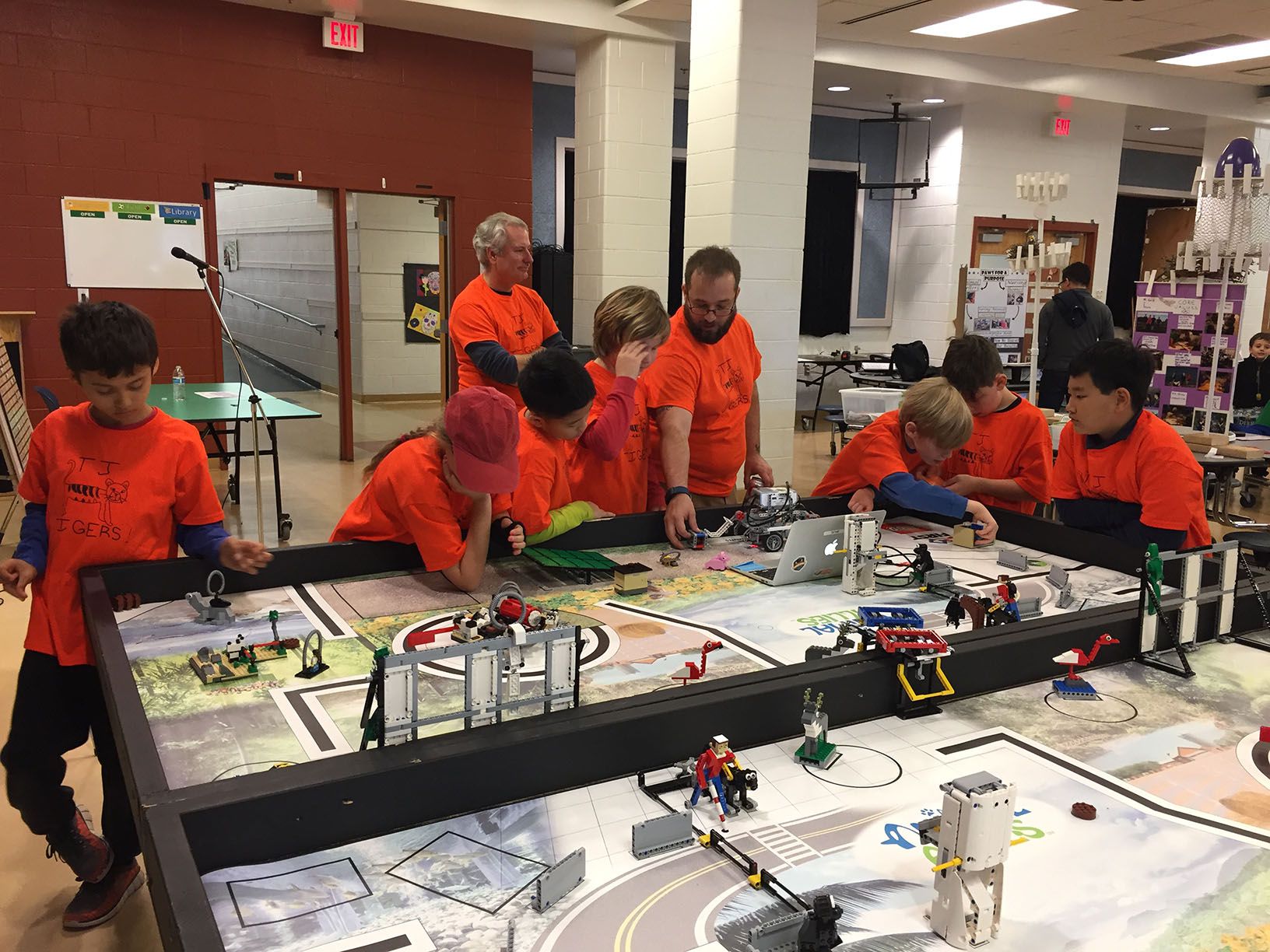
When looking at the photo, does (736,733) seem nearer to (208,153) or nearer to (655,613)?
(655,613)

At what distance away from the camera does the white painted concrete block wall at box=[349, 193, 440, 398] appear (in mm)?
8453

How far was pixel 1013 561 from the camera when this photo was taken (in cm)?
229

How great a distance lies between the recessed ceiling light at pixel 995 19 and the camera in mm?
5957

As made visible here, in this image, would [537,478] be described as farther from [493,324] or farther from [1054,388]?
[1054,388]

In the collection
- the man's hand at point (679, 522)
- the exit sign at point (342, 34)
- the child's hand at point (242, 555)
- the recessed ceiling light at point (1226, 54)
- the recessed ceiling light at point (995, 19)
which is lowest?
the man's hand at point (679, 522)

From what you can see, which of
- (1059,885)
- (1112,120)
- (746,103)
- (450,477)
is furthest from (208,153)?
(1112,120)

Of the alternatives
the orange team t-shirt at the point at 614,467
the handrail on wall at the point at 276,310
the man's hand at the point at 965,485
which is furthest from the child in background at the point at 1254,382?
the handrail on wall at the point at 276,310

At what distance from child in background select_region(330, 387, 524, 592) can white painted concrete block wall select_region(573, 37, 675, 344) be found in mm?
4546

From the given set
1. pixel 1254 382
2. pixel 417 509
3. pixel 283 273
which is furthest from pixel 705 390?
pixel 283 273

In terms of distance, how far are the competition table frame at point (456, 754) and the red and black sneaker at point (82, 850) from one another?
52cm

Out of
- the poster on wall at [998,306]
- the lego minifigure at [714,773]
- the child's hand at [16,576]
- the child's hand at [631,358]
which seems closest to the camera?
the lego minifigure at [714,773]

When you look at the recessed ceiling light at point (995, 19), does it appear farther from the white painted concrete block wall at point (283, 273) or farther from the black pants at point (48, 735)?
the black pants at point (48, 735)

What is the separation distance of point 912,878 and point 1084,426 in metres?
1.63

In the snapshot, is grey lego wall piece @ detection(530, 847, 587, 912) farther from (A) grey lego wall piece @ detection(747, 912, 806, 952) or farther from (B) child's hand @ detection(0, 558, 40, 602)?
(B) child's hand @ detection(0, 558, 40, 602)
